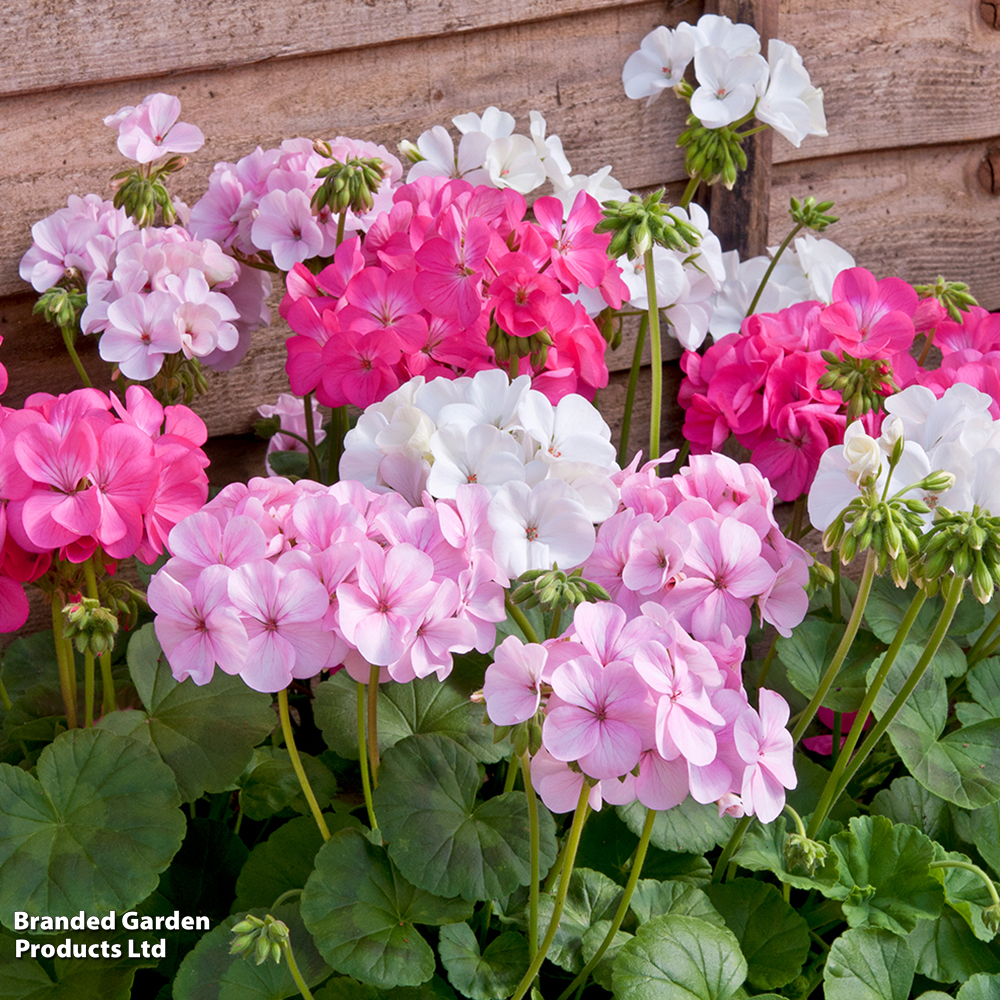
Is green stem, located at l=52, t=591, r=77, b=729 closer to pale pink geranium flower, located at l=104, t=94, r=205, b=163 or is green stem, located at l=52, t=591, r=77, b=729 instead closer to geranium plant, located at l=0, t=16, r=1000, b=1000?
geranium plant, located at l=0, t=16, r=1000, b=1000

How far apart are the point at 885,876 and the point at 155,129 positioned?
111 cm

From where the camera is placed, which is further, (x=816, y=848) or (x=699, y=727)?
(x=816, y=848)

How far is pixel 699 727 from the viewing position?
651 millimetres

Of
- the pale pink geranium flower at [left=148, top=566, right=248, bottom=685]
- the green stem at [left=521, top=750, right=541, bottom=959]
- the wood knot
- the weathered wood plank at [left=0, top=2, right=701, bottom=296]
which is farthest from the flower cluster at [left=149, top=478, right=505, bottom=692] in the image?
the wood knot

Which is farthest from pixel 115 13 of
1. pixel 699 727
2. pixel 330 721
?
pixel 699 727

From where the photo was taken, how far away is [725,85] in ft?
3.96

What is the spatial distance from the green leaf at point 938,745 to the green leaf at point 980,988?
0.49 ft

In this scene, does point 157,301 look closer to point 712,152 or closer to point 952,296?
point 712,152

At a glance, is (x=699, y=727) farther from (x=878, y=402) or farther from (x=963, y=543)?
(x=878, y=402)

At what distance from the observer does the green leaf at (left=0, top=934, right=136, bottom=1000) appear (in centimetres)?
87

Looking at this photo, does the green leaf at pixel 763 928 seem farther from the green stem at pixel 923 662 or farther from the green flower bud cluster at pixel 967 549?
the green flower bud cluster at pixel 967 549

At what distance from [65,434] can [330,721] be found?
0.37 metres

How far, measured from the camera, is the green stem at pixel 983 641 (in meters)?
1.13

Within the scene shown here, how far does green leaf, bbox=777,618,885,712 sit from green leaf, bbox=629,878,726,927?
0.24 metres
